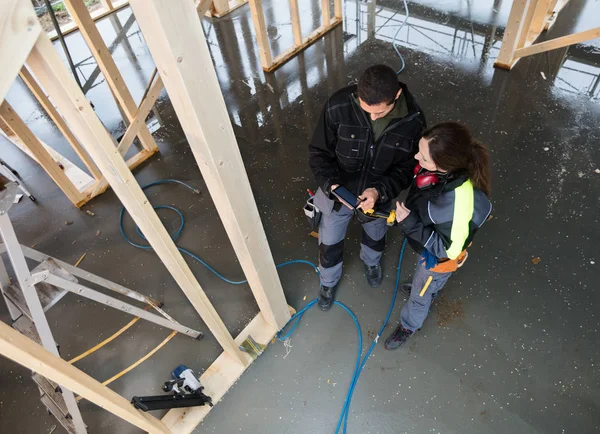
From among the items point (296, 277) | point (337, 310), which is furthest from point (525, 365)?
point (296, 277)

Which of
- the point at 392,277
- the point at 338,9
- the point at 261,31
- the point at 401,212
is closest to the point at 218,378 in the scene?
the point at 392,277

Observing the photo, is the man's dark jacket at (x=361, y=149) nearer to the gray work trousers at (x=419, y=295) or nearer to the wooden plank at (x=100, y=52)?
the gray work trousers at (x=419, y=295)

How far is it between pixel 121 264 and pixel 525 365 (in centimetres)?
306

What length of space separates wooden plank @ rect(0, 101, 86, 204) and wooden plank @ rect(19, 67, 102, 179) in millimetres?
225

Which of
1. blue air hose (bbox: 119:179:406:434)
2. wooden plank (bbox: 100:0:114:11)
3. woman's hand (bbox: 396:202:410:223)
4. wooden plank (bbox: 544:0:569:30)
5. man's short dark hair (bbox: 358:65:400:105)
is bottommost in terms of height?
blue air hose (bbox: 119:179:406:434)

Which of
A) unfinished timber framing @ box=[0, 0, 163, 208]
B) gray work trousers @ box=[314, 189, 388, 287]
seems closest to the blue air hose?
gray work trousers @ box=[314, 189, 388, 287]

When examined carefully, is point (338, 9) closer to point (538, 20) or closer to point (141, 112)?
point (538, 20)

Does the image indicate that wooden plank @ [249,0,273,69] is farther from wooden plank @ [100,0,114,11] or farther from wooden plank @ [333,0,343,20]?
wooden plank @ [100,0,114,11]

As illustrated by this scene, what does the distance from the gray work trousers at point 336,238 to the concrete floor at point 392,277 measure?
24 centimetres

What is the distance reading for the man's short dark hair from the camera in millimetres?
1651

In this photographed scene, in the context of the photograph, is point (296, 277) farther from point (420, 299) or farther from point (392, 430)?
point (392, 430)

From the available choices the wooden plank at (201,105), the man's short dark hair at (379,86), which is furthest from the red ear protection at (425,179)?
the wooden plank at (201,105)

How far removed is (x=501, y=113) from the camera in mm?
3805

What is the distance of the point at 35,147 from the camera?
293cm
